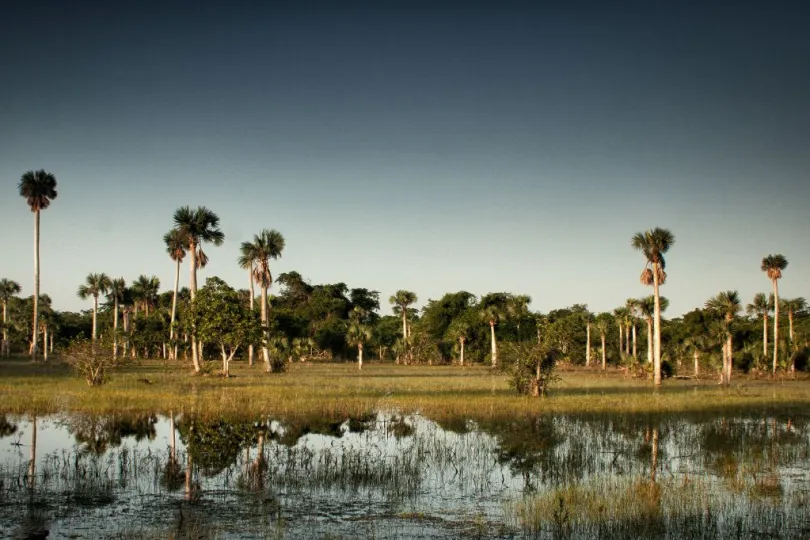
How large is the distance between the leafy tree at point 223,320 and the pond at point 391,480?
2407 cm

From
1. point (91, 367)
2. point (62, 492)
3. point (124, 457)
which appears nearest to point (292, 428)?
point (124, 457)

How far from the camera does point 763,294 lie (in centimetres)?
8438

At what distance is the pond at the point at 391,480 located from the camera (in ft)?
42.2

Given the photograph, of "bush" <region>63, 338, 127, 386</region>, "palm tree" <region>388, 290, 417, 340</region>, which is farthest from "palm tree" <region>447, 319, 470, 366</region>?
"bush" <region>63, 338, 127, 386</region>

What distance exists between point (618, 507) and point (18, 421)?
21.6 meters

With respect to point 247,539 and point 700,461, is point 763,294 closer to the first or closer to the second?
point 700,461

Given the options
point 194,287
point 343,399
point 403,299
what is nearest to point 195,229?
point 194,287

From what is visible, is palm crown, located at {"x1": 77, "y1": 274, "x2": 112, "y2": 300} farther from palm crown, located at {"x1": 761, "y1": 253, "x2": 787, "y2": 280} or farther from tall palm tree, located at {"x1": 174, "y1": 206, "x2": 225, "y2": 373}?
palm crown, located at {"x1": 761, "y1": 253, "x2": 787, "y2": 280}

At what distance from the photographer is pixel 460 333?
103 m

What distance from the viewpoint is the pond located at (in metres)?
12.9

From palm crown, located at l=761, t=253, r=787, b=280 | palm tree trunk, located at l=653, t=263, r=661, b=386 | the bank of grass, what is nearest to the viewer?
the bank of grass

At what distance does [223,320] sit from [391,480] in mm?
36628

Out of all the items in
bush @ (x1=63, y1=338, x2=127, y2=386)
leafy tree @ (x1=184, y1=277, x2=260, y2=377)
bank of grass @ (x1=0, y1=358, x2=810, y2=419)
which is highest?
leafy tree @ (x1=184, y1=277, x2=260, y2=377)

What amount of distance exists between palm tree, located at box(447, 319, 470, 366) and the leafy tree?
50.8 m
